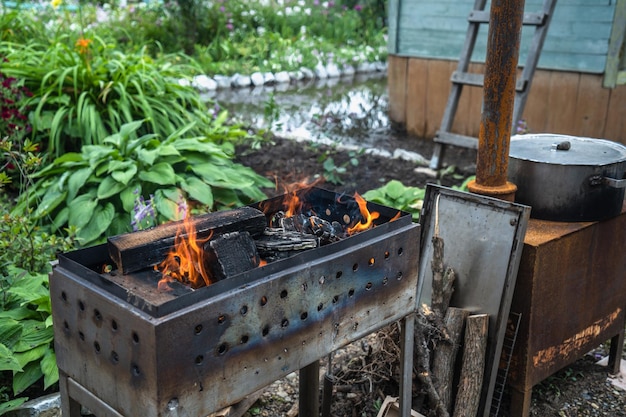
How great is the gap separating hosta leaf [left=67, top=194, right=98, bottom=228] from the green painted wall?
15.5 ft

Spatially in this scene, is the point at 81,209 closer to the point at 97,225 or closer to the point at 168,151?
the point at 97,225

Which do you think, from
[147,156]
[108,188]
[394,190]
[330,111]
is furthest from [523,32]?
[108,188]

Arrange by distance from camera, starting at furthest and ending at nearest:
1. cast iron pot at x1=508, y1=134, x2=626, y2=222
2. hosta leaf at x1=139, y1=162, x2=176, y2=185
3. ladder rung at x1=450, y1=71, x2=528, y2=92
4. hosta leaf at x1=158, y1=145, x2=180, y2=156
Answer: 1. ladder rung at x1=450, y1=71, x2=528, y2=92
2. hosta leaf at x1=158, y1=145, x2=180, y2=156
3. hosta leaf at x1=139, y1=162, x2=176, y2=185
4. cast iron pot at x1=508, y1=134, x2=626, y2=222

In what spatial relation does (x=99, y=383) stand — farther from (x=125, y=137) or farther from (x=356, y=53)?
(x=356, y=53)

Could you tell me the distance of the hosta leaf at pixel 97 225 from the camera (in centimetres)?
418

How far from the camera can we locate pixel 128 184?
455 cm

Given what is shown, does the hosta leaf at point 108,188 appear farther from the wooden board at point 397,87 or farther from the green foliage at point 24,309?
the wooden board at point 397,87

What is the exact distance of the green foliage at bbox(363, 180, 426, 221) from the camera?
4.86 m

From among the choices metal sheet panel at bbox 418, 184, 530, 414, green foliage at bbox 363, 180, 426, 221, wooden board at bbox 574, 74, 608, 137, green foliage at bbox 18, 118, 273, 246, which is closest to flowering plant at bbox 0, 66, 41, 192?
green foliage at bbox 18, 118, 273, 246

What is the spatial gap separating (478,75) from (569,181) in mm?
3617

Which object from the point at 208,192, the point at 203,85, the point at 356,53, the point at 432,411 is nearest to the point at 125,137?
the point at 208,192

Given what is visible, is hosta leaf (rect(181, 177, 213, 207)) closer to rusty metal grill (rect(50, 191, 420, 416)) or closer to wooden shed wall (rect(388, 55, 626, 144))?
rusty metal grill (rect(50, 191, 420, 416))

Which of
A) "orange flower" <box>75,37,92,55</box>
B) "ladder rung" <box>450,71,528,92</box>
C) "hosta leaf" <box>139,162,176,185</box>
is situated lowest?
"hosta leaf" <box>139,162,176,185</box>

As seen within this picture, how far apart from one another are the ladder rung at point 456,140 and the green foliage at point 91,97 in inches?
93.5
